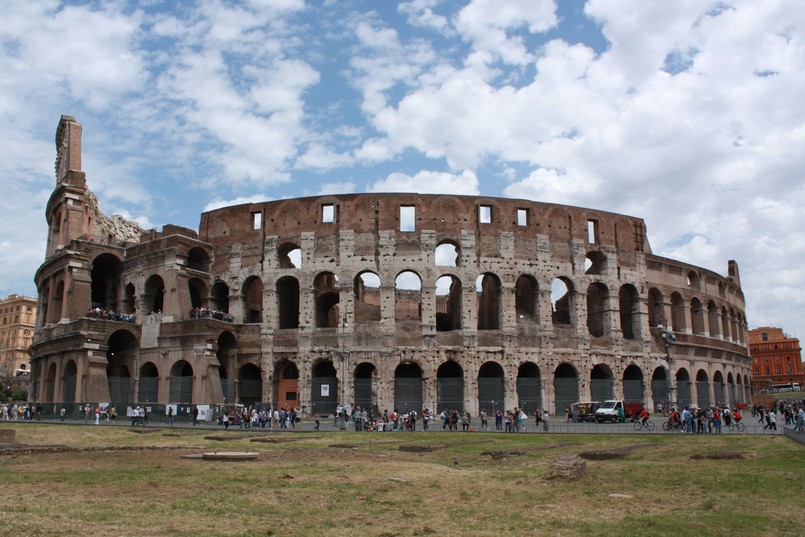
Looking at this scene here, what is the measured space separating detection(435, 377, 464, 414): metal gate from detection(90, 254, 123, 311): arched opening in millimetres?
21733

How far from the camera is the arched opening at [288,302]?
40625 millimetres

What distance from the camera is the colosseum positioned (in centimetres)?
3797

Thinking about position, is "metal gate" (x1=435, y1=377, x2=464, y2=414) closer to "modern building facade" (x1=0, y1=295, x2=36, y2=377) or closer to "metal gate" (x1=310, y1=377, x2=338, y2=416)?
"metal gate" (x1=310, y1=377, x2=338, y2=416)

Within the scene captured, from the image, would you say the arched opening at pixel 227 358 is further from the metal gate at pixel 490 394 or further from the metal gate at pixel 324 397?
the metal gate at pixel 490 394

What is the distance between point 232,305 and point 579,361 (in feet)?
66.5

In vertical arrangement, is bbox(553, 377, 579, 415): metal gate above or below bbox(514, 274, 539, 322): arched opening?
below

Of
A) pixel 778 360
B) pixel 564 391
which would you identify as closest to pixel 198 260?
pixel 564 391

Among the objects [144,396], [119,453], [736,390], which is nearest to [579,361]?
[736,390]

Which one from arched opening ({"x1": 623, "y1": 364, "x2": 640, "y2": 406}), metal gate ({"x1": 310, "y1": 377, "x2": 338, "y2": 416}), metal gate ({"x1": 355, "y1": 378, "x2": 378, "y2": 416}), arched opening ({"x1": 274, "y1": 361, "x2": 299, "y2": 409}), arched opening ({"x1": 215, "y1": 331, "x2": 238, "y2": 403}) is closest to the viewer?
metal gate ({"x1": 355, "y1": 378, "x2": 378, "y2": 416})

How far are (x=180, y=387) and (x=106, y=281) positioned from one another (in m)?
13.2

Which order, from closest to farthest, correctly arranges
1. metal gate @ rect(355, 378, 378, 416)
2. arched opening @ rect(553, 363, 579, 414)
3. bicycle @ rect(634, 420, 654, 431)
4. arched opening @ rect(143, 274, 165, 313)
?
bicycle @ rect(634, 420, 654, 431) < metal gate @ rect(355, 378, 378, 416) < arched opening @ rect(553, 363, 579, 414) < arched opening @ rect(143, 274, 165, 313)

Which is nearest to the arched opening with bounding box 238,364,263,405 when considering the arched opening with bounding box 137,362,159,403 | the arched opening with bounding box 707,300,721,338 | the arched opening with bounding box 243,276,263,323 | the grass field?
the arched opening with bounding box 243,276,263,323

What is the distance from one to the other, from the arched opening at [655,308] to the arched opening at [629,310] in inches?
60.3

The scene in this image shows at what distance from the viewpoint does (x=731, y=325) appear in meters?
53.0
